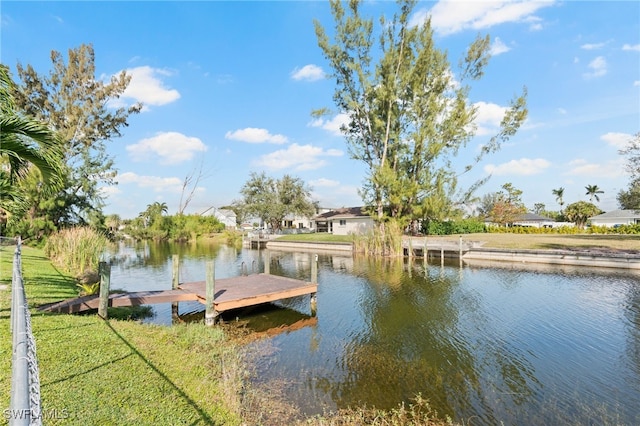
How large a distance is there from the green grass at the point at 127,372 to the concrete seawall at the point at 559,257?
1779cm

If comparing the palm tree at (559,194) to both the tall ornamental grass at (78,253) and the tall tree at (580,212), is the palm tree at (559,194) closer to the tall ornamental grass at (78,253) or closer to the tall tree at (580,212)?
the tall tree at (580,212)

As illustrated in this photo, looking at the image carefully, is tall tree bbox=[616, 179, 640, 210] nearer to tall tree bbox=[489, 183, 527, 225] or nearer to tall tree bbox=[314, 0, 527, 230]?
tall tree bbox=[314, 0, 527, 230]

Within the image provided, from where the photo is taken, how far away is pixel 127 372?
4.53 meters

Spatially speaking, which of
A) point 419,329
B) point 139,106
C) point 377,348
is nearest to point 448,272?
point 419,329

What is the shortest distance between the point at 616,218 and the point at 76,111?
6644cm

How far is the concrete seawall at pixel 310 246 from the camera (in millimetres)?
26711

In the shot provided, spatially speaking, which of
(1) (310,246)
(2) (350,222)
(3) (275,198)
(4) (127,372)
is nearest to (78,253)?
(4) (127,372)

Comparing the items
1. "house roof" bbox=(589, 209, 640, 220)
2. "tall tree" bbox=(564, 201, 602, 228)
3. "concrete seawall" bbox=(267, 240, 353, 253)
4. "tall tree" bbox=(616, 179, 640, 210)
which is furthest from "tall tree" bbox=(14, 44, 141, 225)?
"house roof" bbox=(589, 209, 640, 220)

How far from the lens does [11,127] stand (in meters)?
4.39

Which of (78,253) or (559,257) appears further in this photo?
(559,257)

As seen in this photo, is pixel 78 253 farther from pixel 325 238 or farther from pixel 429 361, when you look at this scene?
pixel 325 238

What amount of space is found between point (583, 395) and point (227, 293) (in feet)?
25.9

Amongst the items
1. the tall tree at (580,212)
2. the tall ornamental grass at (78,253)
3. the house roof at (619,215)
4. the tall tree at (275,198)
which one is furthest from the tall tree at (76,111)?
the house roof at (619,215)

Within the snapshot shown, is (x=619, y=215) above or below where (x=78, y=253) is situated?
above
